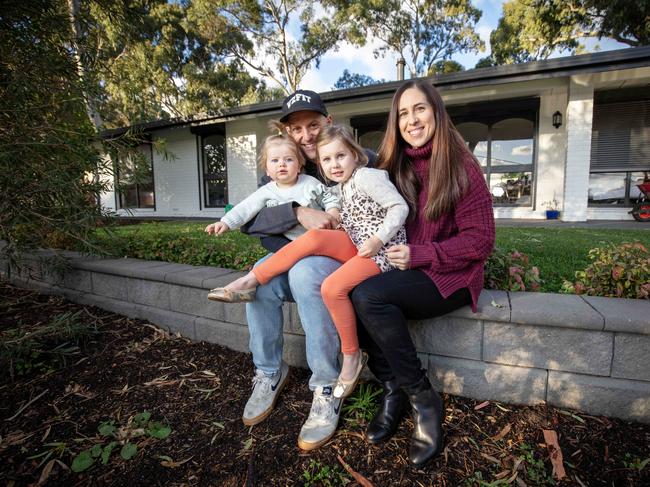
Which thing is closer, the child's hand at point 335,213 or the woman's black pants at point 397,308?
the woman's black pants at point 397,308

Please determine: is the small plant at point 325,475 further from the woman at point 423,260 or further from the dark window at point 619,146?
the dark window at point 619,146

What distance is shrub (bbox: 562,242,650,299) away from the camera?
5.52ft

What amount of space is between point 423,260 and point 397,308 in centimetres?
22

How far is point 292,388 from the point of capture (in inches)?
73.2

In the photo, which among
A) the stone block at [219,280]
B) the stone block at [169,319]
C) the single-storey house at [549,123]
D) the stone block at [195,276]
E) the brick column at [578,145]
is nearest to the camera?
the stone block at [219,280]

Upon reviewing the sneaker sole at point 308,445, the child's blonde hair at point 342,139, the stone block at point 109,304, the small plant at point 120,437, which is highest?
the child's blonde hair at point 342,139

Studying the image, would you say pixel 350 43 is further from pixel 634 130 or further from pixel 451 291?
pixel 451 291

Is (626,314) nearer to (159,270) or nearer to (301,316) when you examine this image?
(301,316)

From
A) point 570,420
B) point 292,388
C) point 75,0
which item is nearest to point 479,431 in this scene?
point 570,420

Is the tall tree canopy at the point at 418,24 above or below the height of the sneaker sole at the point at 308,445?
above

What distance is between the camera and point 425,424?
4.56ft

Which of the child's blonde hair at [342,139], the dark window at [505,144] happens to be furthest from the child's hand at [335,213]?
the dark window at [505,144]

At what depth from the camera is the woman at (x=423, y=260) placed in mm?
1405

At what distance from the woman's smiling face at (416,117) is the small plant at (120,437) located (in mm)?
1738
